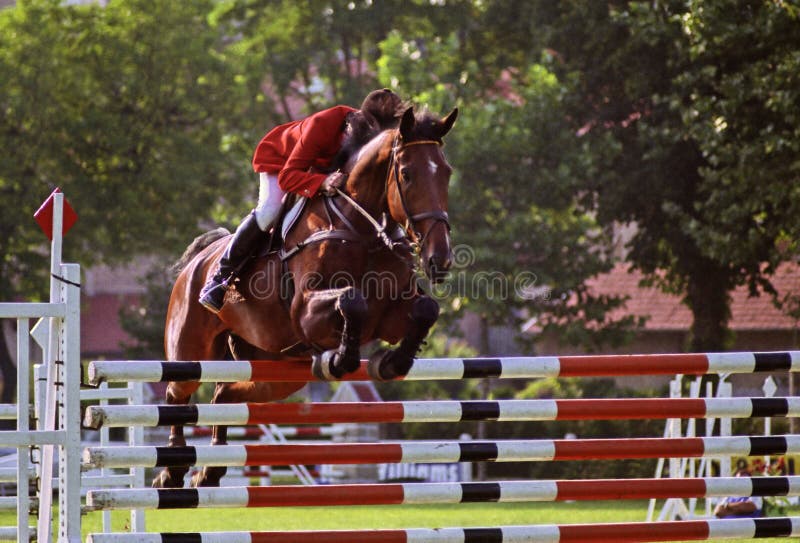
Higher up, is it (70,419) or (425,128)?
(425,128)

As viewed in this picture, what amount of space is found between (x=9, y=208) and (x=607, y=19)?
13.5 m

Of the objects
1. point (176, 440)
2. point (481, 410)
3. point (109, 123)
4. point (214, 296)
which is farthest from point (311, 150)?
point (109, 123)

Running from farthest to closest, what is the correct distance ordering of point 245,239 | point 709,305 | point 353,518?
1. point 709,305
2. point 353,518
3. point 245,239

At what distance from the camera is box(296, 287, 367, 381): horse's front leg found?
5.49 m

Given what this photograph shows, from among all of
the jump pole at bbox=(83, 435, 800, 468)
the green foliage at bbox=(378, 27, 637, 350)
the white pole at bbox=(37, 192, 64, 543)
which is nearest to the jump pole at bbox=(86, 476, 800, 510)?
the jump pole at bbox=(83, 435, 800, 468)

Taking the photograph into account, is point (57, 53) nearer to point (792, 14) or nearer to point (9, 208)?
point (9, 208)

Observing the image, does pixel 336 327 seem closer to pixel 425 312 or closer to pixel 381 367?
pixel 381 367

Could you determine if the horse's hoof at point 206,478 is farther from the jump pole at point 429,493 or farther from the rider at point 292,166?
the jump pole at point 429,493

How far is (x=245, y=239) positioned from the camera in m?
6.62

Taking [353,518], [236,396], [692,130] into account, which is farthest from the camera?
[692,130]

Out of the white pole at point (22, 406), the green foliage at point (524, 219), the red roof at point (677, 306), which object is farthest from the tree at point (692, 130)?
the white pole at point (22, 406)

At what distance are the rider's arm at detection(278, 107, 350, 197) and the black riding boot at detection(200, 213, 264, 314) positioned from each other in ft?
1.22

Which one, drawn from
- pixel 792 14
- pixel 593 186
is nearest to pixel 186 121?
pixel 593 186

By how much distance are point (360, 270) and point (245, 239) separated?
95 centimetres
